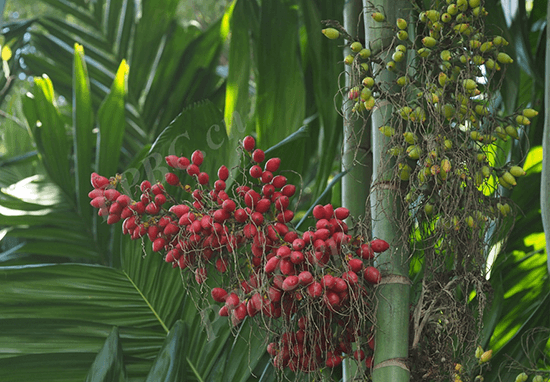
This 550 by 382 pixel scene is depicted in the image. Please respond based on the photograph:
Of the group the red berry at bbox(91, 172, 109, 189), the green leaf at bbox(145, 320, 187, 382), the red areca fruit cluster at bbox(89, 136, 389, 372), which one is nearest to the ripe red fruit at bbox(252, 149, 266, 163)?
the red areca fruit cluster at bbox(89, 136, 389, 372)

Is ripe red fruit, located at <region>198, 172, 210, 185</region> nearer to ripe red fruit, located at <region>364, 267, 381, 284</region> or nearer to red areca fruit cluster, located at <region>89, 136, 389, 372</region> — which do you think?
red areca fruit cluster, located at <region>89, 136, 389, 372</region>

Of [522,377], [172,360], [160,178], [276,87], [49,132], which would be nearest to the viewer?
[522,377]

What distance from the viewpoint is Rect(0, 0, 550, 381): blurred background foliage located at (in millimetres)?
1117

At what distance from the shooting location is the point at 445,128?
75cm

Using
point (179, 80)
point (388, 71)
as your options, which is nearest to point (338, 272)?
point (388, 71)

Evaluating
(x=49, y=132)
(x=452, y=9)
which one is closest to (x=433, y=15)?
(x=452, y=9)

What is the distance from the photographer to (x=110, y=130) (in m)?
1.41

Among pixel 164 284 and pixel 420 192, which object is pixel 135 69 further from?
pixel 420 192

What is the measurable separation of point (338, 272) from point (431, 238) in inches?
5.7

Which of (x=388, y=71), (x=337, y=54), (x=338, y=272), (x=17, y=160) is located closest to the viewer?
(x=338, y=272)

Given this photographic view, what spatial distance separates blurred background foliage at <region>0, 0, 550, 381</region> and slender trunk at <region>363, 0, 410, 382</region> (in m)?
0.16

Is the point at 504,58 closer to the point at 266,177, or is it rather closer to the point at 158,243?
the point at 266,177

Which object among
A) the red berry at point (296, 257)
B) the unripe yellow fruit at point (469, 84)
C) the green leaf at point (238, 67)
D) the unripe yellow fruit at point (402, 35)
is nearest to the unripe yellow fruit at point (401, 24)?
the unripe yellow fruit at point (402, 35)

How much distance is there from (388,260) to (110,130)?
0.89 m
